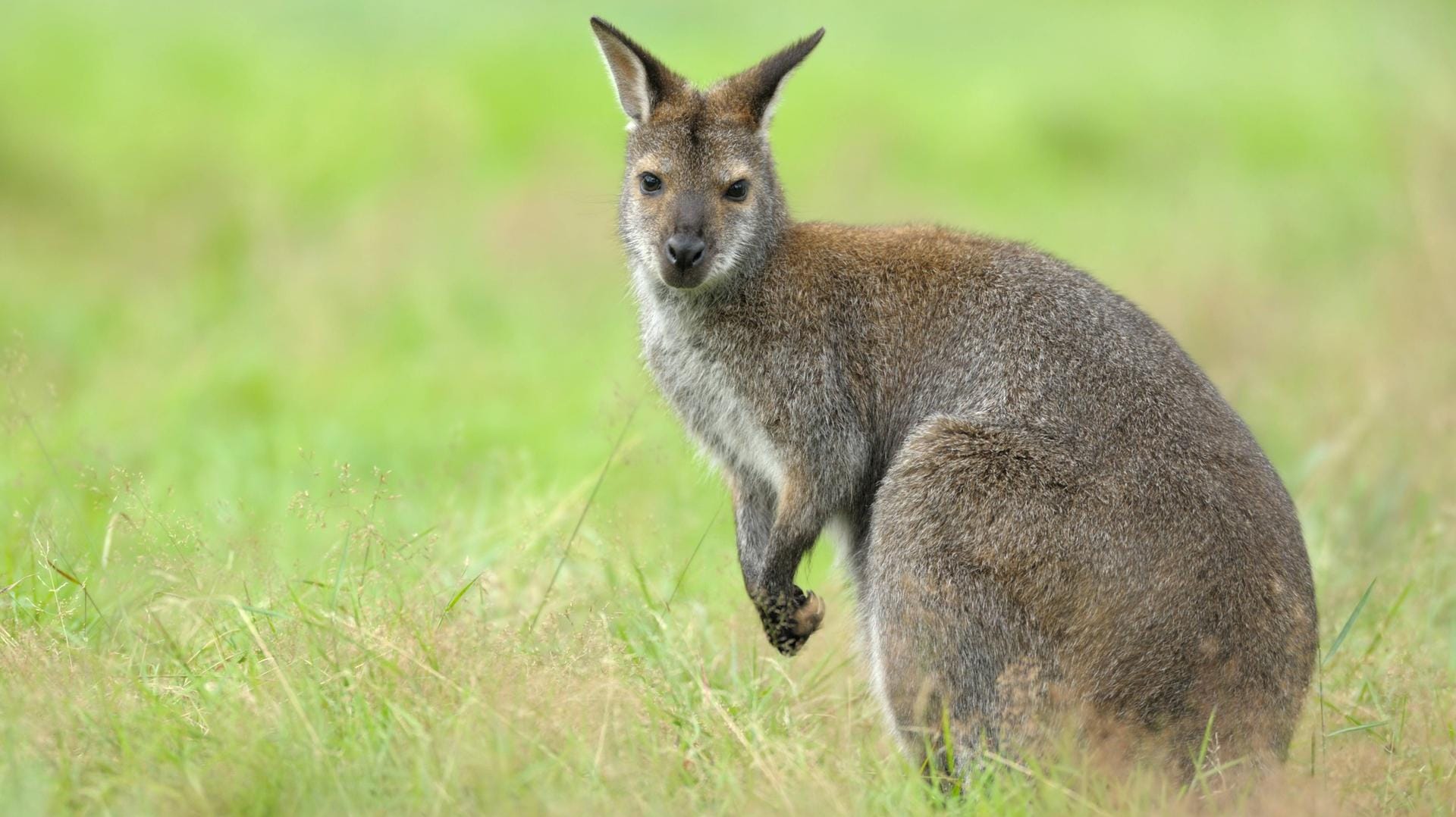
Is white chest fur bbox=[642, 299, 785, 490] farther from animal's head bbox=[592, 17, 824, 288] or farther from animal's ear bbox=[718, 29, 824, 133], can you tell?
animal's ear bbox=[718, 29, 824, 133]

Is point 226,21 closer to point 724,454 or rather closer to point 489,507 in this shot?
point 489,507

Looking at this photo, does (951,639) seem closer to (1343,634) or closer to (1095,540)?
(1095,540)

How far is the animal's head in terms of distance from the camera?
5.50 m

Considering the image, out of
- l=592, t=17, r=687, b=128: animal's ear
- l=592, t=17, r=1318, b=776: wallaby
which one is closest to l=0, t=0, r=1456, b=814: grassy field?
l=592, t=17, r=1318, b=776: wallaby

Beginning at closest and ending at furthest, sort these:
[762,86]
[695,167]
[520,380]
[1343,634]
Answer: [1343,634] → [695,167] → [762,86] → [520,380]

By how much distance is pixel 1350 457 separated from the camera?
7781mm

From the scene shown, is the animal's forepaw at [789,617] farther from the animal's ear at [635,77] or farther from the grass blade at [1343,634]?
the animal's ear at [635,77]

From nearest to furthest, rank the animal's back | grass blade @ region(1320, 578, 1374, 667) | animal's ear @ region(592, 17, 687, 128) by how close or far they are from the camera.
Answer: the animal's back < grass blade @ region(1320, 578, 1374, 667) < animal's ear @ region(592, 17, 687, 128)

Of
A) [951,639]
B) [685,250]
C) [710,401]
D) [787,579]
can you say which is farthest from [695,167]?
[951,639]

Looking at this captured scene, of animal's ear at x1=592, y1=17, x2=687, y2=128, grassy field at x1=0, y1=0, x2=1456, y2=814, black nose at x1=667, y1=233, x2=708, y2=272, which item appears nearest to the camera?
grassy field at x1=0, y1=0, x2=1456, y2=814

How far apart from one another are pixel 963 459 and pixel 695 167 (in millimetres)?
1506

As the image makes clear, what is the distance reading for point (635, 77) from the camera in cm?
579

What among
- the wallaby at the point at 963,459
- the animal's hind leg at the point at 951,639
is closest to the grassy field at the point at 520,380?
the animal's hind leg at the point at 951,639

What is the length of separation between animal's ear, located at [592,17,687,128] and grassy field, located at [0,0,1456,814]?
4.09 feet
